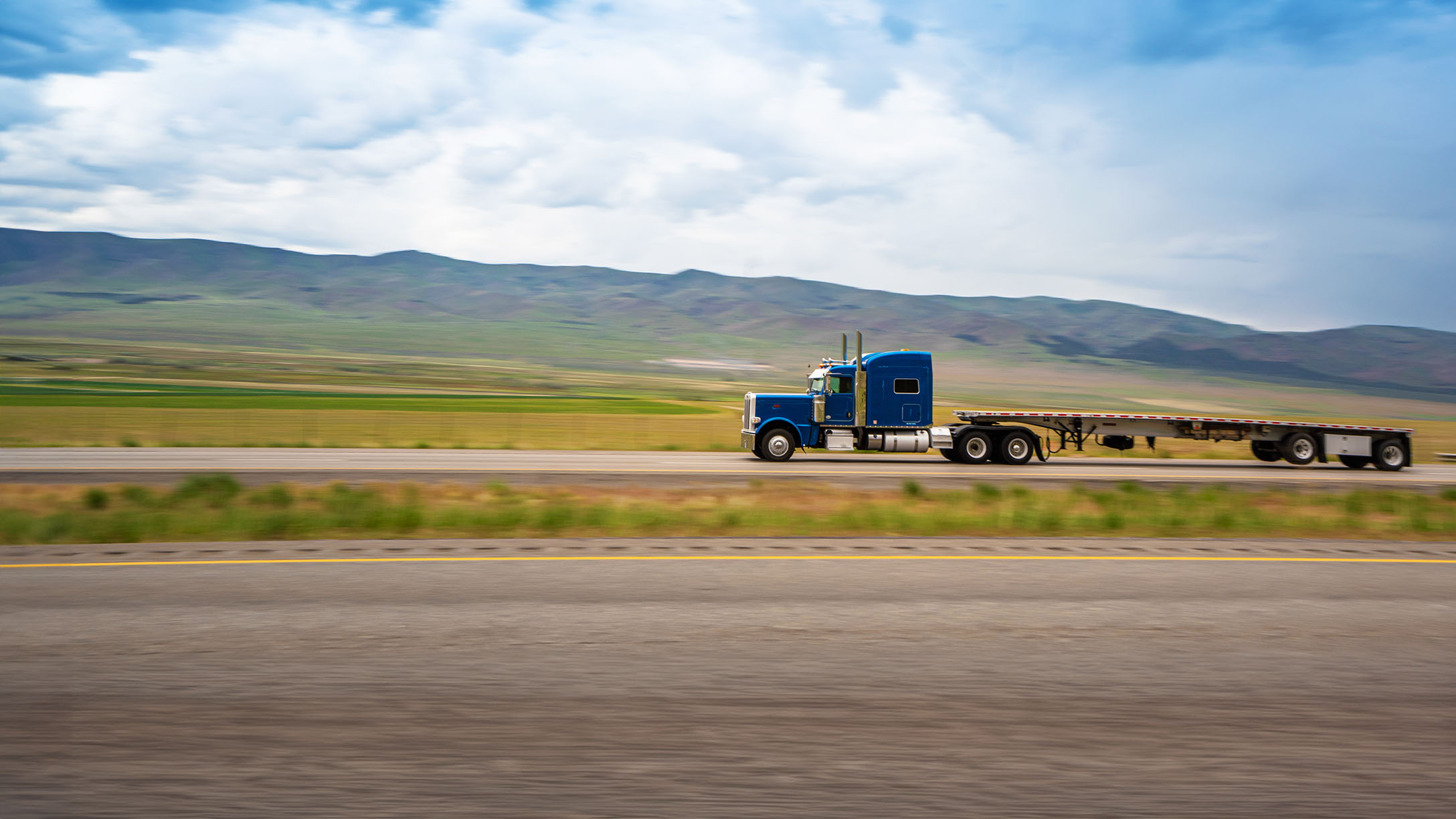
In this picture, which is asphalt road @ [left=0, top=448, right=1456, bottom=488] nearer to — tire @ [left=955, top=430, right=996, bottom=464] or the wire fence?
Answer: tire @ [left=955, top=430, right=996, bottom=464]

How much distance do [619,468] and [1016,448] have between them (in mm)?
12439

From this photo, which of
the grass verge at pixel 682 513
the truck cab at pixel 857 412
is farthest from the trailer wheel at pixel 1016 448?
the grass verge at pixel 682 513

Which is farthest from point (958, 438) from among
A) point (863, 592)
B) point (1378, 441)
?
point (863, 592)

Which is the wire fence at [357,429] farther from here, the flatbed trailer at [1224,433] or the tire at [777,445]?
the flatbed trailer at [1224,433]

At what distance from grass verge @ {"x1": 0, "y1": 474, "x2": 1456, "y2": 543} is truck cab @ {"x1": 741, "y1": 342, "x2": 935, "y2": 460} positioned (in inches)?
333

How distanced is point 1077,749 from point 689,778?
1.91 meters

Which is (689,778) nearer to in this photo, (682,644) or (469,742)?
(469,742)

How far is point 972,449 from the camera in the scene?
1195 inches

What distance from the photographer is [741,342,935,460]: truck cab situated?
30.2 meters

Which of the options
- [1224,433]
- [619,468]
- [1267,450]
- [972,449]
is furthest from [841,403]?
[1267,450]

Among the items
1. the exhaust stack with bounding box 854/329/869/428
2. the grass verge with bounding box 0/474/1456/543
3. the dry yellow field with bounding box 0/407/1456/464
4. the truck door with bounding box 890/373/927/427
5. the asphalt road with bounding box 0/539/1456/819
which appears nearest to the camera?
the asphalt road with bounding box 0/539/1456/819

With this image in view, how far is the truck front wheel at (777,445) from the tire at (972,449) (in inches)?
197

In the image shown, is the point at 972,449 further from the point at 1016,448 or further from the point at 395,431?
the point at 395,431

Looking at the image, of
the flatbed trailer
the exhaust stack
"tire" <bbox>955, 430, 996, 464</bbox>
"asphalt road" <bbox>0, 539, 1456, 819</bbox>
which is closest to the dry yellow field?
the flatbed trailer
